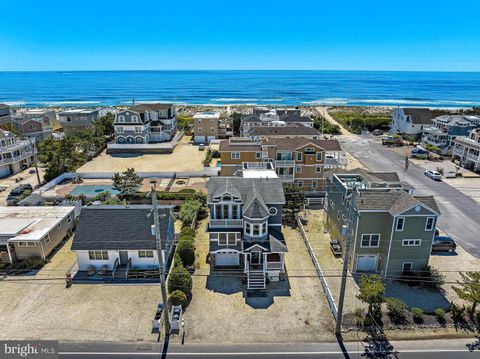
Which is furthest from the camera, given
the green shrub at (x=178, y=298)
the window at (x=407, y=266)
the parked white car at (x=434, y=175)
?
the parked white car at (x=434, y=175)

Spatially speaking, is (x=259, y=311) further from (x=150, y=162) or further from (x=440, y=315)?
(x=150, y=162)

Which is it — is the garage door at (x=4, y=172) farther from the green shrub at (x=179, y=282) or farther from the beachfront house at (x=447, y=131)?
the beachfront house at (x=447, y=131)

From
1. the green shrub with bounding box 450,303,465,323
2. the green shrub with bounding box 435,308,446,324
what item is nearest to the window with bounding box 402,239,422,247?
the green shrub with bounding box 450,303,465,323

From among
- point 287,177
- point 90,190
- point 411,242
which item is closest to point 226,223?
point 411,242

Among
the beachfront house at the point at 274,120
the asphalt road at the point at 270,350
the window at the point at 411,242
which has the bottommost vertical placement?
the asphalt road at the point at 270,350

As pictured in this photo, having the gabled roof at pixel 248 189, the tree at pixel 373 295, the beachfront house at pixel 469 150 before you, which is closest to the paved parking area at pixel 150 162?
the gabled roof at pixel 248 189

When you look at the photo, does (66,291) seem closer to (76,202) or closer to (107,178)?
(76,202)

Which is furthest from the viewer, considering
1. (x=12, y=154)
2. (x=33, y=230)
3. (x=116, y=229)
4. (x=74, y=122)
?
(x=74, y=122)

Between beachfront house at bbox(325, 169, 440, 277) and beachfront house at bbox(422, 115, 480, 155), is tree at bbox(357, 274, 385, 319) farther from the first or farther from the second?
beachfront house at bbox(422, 115, 480, 155)
